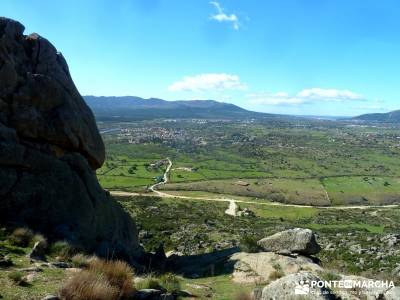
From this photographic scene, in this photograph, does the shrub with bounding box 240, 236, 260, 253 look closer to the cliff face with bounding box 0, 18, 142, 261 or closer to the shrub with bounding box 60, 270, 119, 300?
the cliff face with bounding box 0, 18, 142, 261

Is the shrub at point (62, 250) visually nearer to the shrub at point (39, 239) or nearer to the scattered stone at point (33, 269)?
the shrub at point (39, 239)

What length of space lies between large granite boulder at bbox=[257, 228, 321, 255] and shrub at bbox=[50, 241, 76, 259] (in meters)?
12.0

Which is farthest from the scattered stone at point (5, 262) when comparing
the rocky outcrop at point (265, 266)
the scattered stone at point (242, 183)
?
the scattered stone at point (242, 183)

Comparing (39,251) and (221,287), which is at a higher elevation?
(39,251)

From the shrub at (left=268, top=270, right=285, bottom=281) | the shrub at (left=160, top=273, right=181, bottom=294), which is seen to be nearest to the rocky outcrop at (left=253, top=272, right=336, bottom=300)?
the shrub at (left=160, top=273, right=181, bottom=294)

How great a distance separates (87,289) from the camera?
11.2 m

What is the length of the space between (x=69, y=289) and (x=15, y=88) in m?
18.6

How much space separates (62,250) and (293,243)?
13.9 meters

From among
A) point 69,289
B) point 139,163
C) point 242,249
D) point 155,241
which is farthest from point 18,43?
point 139,163

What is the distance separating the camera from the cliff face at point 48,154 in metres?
23.3

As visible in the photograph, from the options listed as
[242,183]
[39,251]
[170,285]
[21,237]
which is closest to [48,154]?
[21,237]

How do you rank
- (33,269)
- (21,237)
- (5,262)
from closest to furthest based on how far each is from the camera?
(33,269) < (5,262) < (21,237)

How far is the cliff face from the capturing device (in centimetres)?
2328

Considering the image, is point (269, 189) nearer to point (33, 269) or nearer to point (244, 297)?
point (244, 297)
